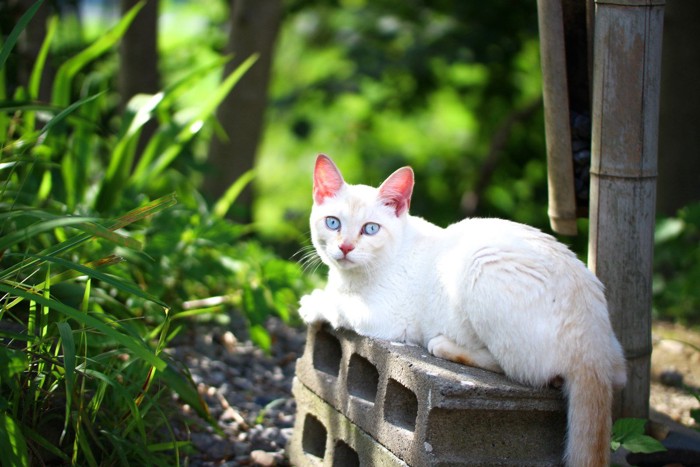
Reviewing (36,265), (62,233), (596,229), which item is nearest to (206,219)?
(62,233)

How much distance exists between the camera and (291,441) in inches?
116

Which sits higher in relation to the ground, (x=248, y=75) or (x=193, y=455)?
(x=248, y=75)

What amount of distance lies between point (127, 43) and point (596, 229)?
135 inches

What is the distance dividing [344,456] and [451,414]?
0.64 m

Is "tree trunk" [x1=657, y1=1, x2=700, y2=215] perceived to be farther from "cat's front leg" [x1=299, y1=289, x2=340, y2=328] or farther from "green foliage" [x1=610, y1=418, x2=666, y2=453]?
"cat's front leg" [x1=299, y1=289, x2=340, y2=328]

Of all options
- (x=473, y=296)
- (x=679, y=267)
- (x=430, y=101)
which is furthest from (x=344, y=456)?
(x=430, y=101)

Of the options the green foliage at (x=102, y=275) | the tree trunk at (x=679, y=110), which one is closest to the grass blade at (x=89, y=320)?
the green foliage at (x=102, y=275)

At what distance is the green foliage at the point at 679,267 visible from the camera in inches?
163

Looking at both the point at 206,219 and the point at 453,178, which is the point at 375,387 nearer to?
the point at 206,219

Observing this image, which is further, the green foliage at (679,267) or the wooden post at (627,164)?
the green foliage at (679,267)

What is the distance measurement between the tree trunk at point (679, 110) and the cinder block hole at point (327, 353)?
3283 millimetres

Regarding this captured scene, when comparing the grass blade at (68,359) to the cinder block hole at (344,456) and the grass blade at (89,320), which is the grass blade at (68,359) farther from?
the cinder block hole at (344,456)

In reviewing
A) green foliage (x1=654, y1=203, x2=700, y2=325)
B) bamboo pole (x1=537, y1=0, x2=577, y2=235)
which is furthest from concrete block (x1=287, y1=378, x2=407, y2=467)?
green foliage (x1=654, y1=203, x2=700, y2=325)

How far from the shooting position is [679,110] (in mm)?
5289
